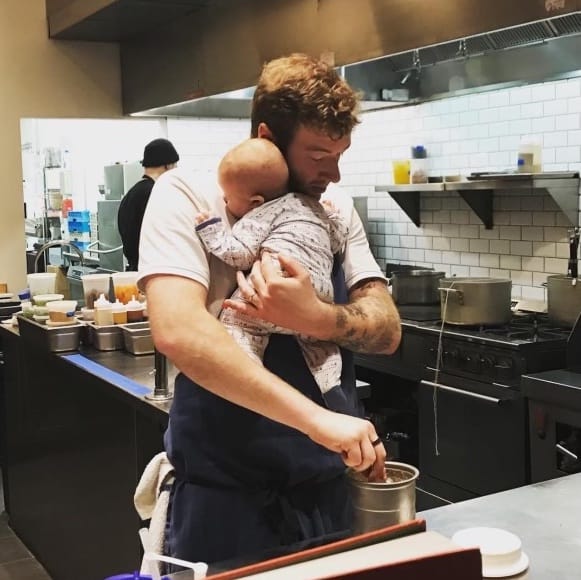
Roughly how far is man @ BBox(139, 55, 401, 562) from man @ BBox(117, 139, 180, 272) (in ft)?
13.5

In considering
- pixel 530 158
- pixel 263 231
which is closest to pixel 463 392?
pixel 530 158

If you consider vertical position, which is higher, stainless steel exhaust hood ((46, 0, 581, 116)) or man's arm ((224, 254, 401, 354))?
stainless steel exhaust hood ((46, 0, 581, 116))

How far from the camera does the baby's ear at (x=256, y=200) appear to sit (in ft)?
5.18

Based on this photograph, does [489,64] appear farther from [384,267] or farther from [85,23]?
[85,23]

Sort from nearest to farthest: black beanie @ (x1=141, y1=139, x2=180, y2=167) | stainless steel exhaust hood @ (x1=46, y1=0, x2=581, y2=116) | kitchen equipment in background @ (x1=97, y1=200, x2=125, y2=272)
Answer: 1. stainless steel exhaust hood @ (x1=46, y1=0, x2=581, y2=116)
2. black beanie @ (x1=141, y1=139, x2=180, y2=167)
3. kitchen equipment in background @ (x1=97, y1=200, x2=125, y2=272)

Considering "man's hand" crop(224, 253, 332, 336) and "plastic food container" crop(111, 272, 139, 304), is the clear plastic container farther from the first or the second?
"man's hand" crop(224, 253, 332, 336)

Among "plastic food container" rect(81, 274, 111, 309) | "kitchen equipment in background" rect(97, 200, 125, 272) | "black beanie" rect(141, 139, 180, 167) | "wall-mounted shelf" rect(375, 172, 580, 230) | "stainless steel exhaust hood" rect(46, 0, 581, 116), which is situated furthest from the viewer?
"kitchen equipment in background" rect(97, 200, 125, 272)

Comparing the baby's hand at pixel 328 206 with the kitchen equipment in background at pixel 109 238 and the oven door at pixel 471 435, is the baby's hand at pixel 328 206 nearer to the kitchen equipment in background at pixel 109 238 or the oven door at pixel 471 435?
the oven door at pixel 471 435

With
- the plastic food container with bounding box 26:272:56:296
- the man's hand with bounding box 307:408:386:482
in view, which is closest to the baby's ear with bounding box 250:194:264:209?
the man's hand with bounding box 307:408:386:482

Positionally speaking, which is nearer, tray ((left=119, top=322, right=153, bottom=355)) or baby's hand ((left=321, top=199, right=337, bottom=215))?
baby's hand ((left=321, top=199, right=337, bottom=215))

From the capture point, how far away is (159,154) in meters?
5.67

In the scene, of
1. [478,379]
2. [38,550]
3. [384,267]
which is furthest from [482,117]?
[38,550]

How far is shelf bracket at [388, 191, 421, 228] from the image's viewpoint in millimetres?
5273

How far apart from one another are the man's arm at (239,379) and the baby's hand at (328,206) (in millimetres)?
351
